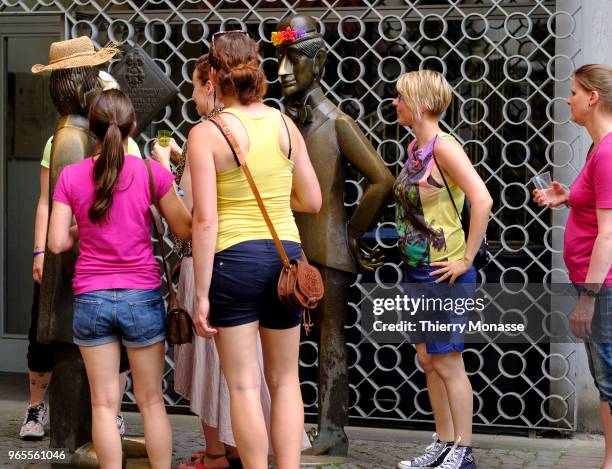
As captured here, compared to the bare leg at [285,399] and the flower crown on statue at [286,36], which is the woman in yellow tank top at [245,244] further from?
the flower crown on statue at [286,36]

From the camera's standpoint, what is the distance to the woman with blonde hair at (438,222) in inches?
197

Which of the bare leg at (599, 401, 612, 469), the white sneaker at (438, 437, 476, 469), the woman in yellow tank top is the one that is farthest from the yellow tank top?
the bare leg at (599, 401, 612, 469)

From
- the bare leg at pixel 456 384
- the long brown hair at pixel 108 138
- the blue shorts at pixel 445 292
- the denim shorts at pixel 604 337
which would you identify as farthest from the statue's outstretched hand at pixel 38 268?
the denim shorts at pixel 604 337

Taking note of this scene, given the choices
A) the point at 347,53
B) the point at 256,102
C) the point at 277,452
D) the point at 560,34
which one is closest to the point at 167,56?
the point at 347,53

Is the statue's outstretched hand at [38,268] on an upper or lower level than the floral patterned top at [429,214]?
lower

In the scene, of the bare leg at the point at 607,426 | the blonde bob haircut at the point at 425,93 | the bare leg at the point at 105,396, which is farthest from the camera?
the blonde bob haircut at the point at 425,93

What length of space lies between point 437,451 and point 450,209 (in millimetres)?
1140

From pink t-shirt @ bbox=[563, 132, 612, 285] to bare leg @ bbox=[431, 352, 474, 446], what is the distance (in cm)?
65

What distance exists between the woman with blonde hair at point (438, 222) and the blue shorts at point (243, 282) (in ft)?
3.40

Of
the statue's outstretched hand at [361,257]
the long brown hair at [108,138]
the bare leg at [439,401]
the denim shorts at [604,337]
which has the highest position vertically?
the long brown hair at [108,138]

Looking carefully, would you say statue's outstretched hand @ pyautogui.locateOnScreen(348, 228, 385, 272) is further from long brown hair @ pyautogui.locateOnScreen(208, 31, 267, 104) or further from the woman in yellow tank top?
long brown hair @ pyautogui.locateOnScreen(208, 31, 267, 104)

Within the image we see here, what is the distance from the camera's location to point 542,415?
6391 millimetres

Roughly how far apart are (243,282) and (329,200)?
4.21 ft

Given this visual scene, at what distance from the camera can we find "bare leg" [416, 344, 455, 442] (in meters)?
5.27
